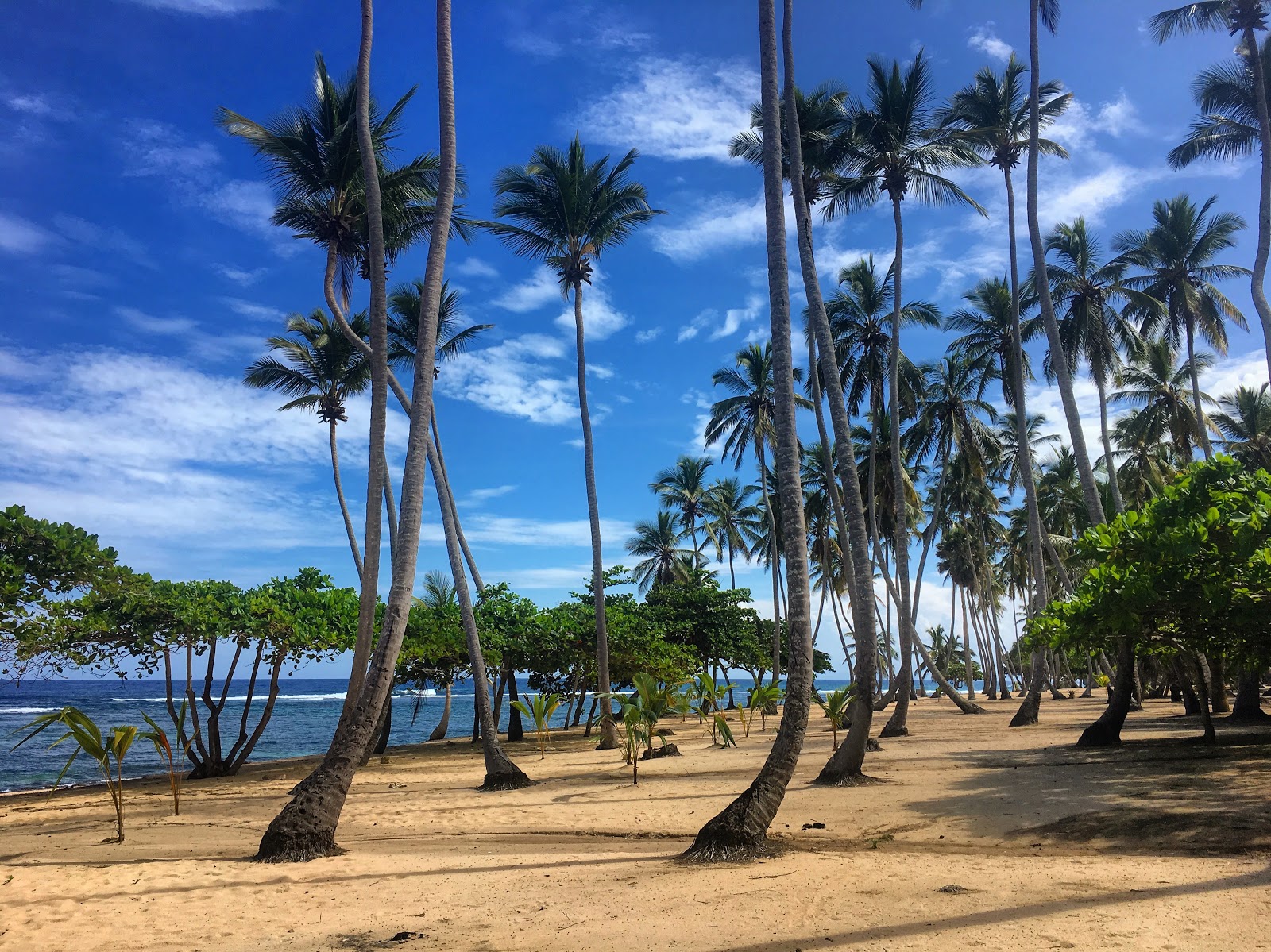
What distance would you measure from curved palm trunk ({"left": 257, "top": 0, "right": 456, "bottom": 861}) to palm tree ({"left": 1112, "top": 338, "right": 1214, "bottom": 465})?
26.9 metres

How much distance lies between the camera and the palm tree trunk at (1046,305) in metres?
15.9

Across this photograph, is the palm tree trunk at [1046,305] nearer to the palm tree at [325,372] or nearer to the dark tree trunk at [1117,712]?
the dark tree trunk at [1117,712]

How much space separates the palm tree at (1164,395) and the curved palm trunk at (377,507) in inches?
1060

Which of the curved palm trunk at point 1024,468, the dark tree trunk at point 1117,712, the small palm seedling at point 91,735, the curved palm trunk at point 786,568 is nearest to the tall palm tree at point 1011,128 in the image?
the curved palm trunk at point 1024,468

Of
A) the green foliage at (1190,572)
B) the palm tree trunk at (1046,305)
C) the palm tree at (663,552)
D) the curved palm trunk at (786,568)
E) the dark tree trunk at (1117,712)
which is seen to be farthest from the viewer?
the palm tree at (663,552)

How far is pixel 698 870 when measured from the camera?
6316mm

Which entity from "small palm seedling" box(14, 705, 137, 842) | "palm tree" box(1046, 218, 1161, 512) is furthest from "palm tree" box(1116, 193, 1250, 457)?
"small palm seedling" box(14, 705, 137, 842)

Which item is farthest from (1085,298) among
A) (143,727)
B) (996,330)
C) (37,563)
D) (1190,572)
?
(143,727)

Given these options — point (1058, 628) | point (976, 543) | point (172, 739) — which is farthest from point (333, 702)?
A: point (1058, 628)

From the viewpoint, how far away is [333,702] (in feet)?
269

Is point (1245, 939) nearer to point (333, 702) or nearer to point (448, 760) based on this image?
point (448, 760)

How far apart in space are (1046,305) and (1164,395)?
53.5 feet

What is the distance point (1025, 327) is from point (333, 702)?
256ft

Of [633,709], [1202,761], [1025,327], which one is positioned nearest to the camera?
[1202,761]
